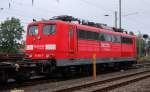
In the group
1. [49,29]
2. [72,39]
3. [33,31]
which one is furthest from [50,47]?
[33,31]

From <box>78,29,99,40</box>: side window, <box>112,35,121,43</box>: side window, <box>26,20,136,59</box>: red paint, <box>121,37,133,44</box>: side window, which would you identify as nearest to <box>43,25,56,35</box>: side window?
<box>26,20,136,59</box>: red paint

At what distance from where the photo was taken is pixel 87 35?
2442cm

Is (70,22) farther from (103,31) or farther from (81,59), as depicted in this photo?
(103,31)

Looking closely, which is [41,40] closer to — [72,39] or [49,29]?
[49,29]

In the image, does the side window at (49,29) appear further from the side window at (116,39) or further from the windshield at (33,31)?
the side window at (116,39)

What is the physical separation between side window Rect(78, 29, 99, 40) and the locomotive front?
215 centimetres

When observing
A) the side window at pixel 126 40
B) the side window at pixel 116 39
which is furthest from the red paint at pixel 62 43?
the side window at pixel 126 40

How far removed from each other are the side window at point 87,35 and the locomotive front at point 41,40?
7.06ft

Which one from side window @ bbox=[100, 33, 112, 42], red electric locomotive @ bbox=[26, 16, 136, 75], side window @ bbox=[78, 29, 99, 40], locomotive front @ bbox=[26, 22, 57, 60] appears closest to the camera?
red electric locomotive @ bbox=[26, 16, 136, 75]

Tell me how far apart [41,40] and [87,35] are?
11.7 ft

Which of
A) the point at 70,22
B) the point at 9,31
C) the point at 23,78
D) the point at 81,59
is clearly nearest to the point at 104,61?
the point at 81,59

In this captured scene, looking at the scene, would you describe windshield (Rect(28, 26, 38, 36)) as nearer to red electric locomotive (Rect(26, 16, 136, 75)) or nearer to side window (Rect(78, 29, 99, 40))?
red electric locomotive (Rect(26, 16, 136, 75))

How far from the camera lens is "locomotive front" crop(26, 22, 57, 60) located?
2156 cm

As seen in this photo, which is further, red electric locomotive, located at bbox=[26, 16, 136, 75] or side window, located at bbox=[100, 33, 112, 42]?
side window, located at bbox=[100, 33, 112, 42]
